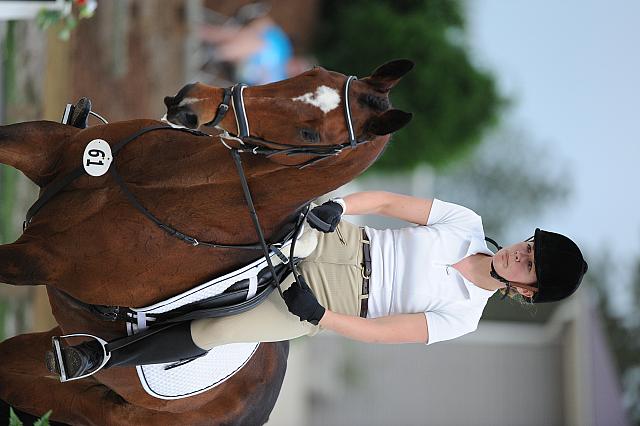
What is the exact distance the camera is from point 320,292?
3930mm

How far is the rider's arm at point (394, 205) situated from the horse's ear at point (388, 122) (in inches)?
52.6

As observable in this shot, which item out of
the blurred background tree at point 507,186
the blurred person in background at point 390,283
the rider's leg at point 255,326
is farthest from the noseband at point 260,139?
the blurred background tree at point 507,186

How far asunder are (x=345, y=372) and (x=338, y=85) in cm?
1314

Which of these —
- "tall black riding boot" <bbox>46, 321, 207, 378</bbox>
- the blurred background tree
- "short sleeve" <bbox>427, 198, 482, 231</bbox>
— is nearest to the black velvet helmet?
"short sleeve" <bbox>427, 198, 482, 231</bbox>

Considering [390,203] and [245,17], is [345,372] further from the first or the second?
[390,203]

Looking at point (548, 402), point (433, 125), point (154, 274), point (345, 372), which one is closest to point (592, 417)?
point (548, 402)

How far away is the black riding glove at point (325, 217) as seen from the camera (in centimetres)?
345

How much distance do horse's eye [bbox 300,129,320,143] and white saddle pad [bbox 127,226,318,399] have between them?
0.81 m

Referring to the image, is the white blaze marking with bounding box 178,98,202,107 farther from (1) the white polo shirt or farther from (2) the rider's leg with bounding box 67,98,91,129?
(1) the white polo shirt

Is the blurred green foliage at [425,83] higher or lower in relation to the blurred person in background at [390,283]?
higher

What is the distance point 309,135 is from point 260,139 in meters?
0.18

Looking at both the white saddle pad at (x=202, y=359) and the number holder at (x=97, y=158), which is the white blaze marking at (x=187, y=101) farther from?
the white saddle pad at (x=202, y=359)

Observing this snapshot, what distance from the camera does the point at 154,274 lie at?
11.0 ft

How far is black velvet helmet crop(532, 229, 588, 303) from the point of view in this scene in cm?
371
